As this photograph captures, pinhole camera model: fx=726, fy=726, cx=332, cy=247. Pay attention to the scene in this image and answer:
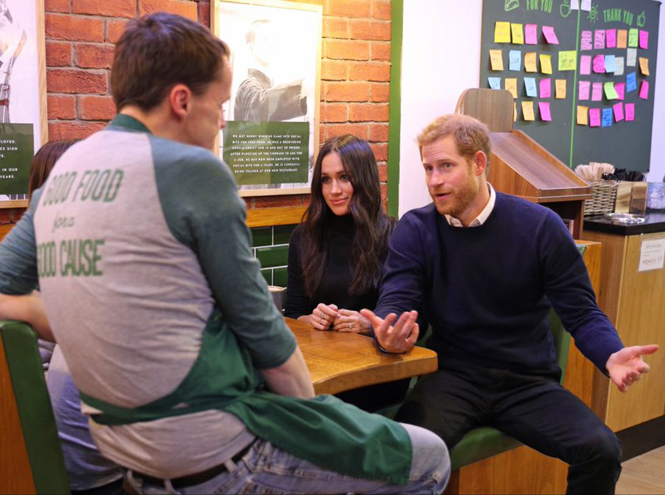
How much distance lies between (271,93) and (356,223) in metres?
0.80

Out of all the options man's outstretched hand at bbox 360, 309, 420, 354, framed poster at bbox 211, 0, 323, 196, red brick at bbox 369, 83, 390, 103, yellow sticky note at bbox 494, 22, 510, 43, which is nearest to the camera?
man's outstretched hand at bbox 360, 309, 420, 354

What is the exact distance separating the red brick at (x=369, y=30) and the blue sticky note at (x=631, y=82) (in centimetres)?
206

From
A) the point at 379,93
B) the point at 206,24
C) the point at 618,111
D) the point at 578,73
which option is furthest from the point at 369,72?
the point at 618,111

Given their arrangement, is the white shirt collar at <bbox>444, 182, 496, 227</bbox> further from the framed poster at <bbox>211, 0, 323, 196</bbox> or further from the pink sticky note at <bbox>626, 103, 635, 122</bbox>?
the pink sticky note at <bbox>626, 103, 635, 122</bbox>

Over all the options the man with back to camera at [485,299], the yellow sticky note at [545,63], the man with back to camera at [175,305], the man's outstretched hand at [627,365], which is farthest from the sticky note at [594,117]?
the man with back to camera at [175,305]

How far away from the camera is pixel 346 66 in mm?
3350

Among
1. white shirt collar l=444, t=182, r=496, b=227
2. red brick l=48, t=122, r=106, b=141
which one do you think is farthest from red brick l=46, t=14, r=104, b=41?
white shirt collar l=444, t=182, r=496, b=227

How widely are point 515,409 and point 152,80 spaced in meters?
1.51

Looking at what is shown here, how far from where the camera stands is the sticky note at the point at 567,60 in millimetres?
4238

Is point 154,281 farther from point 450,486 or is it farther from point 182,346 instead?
point 450,486

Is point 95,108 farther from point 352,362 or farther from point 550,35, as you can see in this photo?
point 550,35

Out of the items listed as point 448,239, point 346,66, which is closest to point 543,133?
point 346,66

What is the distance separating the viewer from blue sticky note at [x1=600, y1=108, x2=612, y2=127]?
180 inches

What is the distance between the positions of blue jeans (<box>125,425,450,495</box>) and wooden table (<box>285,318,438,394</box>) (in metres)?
0.32
